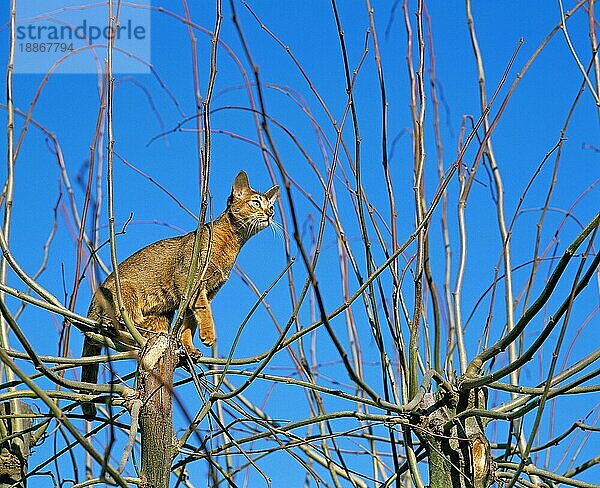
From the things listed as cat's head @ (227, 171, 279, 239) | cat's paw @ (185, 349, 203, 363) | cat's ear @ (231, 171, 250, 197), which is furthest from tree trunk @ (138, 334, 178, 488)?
cat's ear @ (231, 171, 250, 197)

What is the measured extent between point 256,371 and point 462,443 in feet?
2.24

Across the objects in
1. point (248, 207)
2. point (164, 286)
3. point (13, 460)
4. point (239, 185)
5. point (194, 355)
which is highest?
point (239, 185)

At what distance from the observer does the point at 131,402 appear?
6.23 feet

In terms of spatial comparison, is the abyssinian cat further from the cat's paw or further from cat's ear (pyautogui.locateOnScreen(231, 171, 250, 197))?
the cat's paw

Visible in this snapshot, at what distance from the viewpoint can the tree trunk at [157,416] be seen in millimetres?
1760

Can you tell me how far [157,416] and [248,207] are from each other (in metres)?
2.92

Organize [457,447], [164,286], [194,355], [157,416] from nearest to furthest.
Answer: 1. [157,416]
2. [457,447]
3. [194,355]
4. [164,286]

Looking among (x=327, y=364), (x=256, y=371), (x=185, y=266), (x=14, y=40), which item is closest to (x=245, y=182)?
(x=185, y=266)

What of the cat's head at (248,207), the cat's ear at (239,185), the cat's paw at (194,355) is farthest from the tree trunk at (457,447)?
the cat's ear at (239,185)

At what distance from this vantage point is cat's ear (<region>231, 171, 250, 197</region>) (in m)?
4.75

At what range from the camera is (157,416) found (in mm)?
1823

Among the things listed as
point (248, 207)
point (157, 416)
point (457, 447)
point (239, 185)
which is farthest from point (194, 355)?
point (239, 185)

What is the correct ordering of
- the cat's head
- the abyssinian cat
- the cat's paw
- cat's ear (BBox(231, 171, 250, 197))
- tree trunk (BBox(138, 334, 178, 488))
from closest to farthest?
tree trunk (BBox(138, 334, 178, 488)) → the cat's paw → the abyssinian cat → the cat's head → cat's ear (BBox(231, 171, 250, 197))

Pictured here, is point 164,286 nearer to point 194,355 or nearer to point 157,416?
point 194,355
